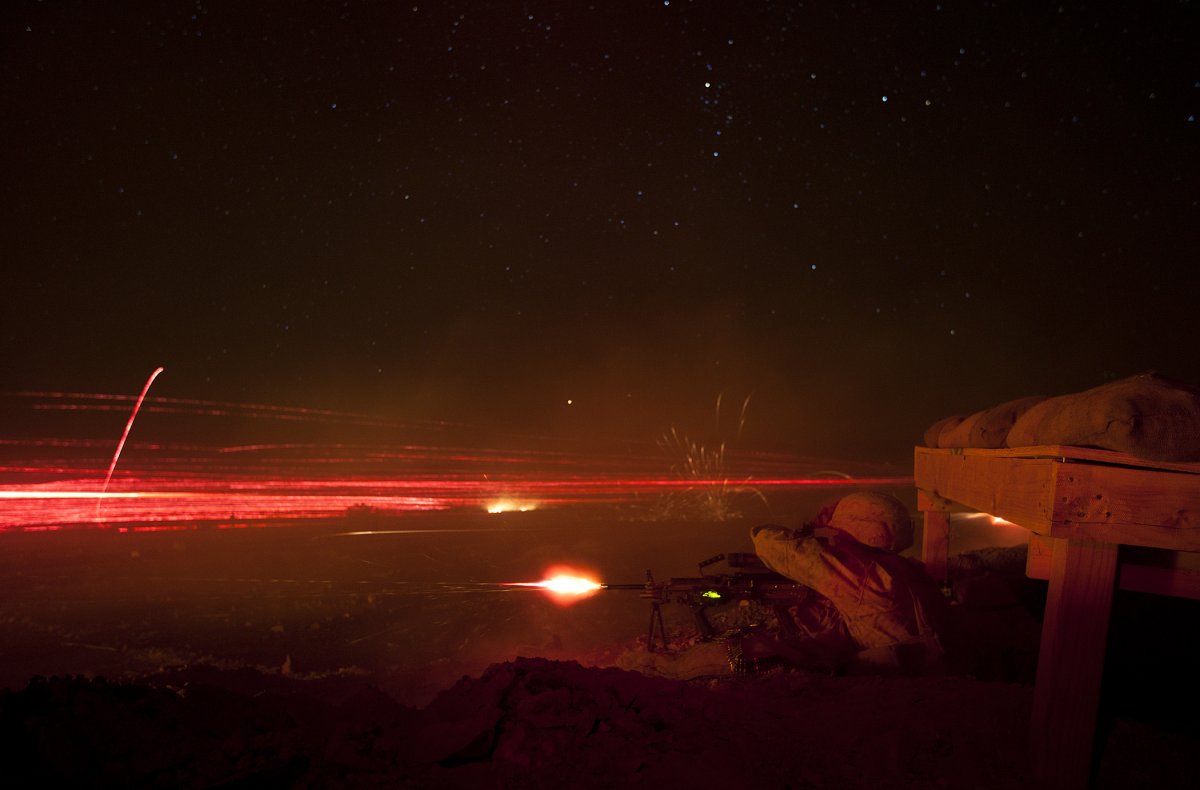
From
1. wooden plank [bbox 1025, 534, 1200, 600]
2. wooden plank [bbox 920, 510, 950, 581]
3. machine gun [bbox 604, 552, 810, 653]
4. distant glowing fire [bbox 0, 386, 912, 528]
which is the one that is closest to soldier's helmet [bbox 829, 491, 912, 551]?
wooden plank [bbox 920, 510, 950, 581]

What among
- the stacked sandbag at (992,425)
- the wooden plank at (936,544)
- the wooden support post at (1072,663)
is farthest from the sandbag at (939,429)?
the wooden support post at (1072,663)

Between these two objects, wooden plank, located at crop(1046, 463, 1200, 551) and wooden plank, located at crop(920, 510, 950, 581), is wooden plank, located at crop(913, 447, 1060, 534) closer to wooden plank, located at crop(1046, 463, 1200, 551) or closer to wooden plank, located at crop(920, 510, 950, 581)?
wooden plank, located at crop(1046, 463, 1200, 551)

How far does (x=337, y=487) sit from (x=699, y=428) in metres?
35.3

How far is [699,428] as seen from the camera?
58188mm

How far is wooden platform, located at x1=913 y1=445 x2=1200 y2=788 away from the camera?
9.63ft

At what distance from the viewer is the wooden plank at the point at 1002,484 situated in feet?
10.4

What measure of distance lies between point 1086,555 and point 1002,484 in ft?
2.37

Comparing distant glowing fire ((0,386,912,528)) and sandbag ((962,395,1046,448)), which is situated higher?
sandbag ((962,395,1046,448))

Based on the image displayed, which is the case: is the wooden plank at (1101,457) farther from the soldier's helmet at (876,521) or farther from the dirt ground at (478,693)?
the soldier's helmet at (876,521)

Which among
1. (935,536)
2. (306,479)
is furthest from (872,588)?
(306,479)

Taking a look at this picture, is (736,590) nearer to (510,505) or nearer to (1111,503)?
(1111,503)

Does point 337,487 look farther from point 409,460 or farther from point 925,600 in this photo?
point 925,600

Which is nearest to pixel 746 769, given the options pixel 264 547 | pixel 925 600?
pixel 925 600

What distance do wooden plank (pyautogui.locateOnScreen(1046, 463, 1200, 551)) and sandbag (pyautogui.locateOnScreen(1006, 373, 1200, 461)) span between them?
130 mm
